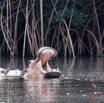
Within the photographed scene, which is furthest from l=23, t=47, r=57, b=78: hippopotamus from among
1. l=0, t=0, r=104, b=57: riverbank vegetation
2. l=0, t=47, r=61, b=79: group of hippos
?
l=0, t=0, r=104, b=57: riverbank vegetation

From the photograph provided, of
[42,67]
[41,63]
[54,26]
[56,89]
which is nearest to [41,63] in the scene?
[41,63]

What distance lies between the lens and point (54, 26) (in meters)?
27.0

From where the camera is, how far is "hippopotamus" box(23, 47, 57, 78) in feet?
49.3

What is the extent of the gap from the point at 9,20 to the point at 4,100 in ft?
53.2

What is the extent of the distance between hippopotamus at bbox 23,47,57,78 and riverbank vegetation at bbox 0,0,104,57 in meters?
9.88

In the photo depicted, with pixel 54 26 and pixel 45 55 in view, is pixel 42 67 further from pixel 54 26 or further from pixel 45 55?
pixel 54 26

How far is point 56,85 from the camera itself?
43.3 feet

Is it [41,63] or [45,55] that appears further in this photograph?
[41,63]

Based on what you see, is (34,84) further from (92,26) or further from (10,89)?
(92,26)

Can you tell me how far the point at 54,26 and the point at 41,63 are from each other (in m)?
11.9

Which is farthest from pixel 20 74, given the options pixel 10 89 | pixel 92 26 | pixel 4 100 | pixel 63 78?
pixel 92 26

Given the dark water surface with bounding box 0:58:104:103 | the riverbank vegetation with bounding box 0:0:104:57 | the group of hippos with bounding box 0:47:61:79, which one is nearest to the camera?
the dark water surface with bounding box 0:58:104:103

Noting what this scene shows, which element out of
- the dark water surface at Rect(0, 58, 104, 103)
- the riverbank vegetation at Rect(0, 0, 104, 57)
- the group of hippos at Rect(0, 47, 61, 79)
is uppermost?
the riverbank vegetation at Rect(0, 0, 104, 57)

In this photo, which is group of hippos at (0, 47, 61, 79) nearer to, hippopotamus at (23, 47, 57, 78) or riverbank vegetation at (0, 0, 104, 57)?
hippopotamus at (23, 47, 57, 78)
